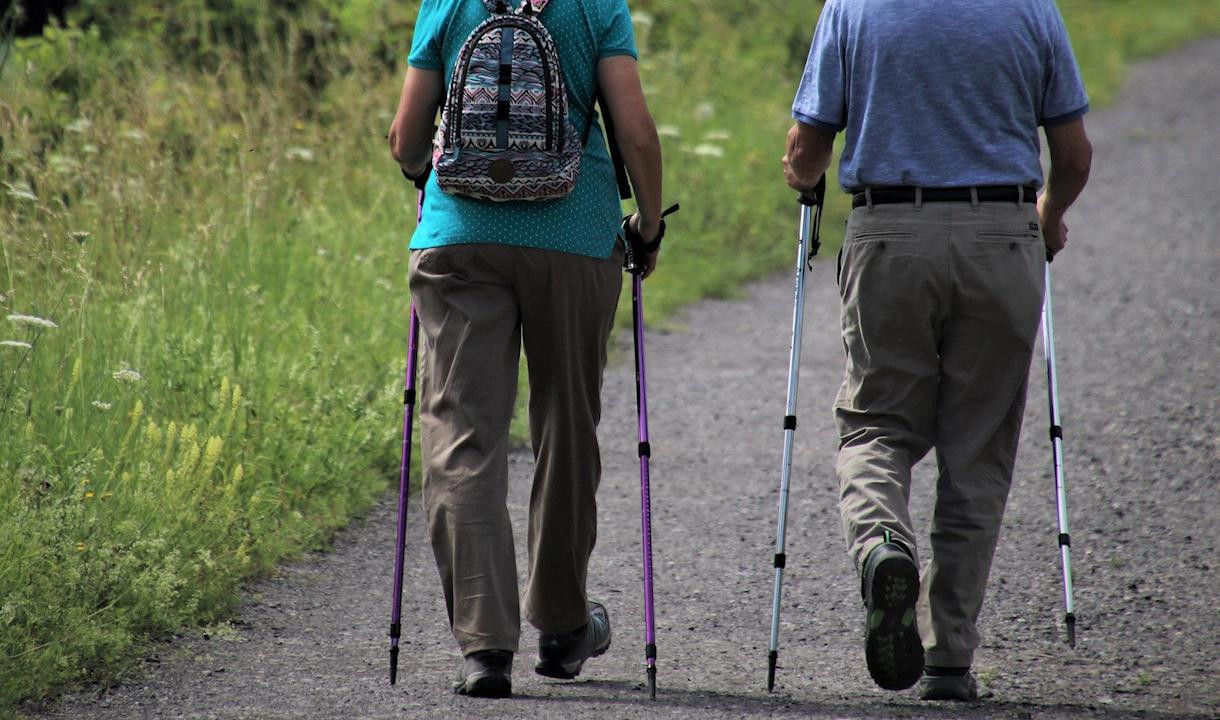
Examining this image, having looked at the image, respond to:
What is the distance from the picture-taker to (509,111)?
3.87m

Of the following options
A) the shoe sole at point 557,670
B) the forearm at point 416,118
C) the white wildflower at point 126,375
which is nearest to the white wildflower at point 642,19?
the white wildflower at point 126,375

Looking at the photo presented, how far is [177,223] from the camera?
7324 mm

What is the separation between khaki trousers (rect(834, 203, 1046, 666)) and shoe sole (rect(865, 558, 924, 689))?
0.23 metres

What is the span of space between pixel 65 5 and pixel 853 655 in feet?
26.4

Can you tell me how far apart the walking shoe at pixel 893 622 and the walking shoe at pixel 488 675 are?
0.95 m

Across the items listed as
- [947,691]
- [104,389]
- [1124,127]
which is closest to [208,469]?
[104,389]

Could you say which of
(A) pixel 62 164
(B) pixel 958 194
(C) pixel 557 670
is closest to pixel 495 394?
(C) pixel 557 670

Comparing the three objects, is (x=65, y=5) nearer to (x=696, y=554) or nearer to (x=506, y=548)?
(x=696, y=554)

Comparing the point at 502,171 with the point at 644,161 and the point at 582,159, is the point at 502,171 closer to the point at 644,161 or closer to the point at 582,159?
the point at 582,159

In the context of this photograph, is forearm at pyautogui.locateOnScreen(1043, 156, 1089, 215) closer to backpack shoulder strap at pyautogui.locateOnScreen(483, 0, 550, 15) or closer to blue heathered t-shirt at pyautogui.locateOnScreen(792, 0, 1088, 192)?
blue heathered t-shirt at pyautogui.locateOnScreen(792, 0, 1088, 192)

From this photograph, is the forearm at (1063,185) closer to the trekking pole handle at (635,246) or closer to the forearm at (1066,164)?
the forearm at (1066,164)

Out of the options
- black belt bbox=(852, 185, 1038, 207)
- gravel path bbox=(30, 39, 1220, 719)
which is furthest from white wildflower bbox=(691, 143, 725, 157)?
black belt bbox=(852, 185, 1038, 207)

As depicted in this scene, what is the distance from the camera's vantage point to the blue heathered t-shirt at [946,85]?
4.03m

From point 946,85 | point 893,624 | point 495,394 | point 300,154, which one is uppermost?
point 946,85
